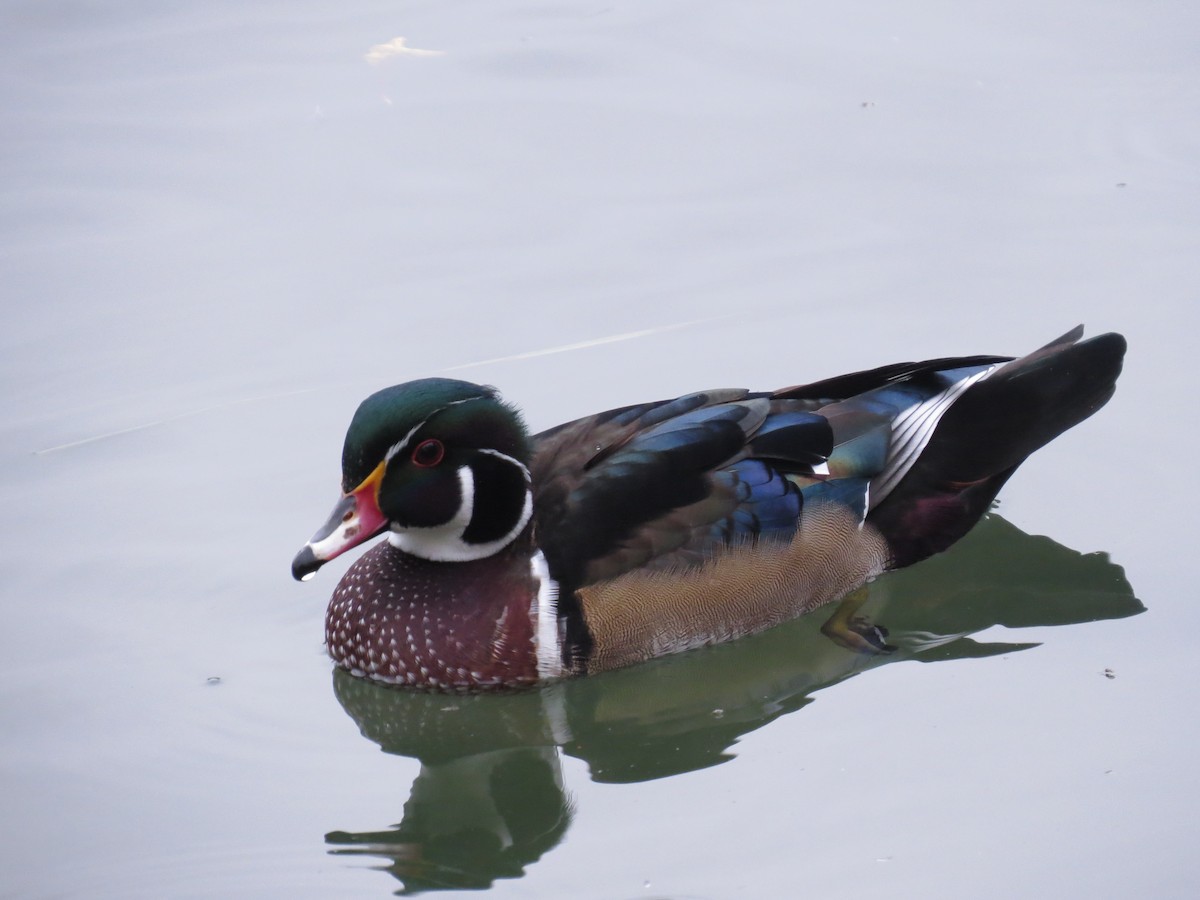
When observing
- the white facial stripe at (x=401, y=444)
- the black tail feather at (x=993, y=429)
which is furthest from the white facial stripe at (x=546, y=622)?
the black tail feather at (x=993, y=429)

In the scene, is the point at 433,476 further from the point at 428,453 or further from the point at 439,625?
the point at 439,625

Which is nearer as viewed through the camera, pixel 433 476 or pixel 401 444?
pixel 401 444

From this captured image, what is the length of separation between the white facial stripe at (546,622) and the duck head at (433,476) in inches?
7.9

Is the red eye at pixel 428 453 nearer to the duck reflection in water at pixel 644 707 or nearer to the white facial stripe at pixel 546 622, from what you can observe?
the white facial stripe at pixel 546 622

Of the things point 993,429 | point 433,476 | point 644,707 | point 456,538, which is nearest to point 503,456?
point 433,476

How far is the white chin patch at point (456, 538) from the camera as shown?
5906 mm

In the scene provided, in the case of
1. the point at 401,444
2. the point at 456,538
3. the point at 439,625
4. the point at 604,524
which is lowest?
the point at 439,625

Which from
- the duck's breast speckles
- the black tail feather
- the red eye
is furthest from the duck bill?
the black tail feather

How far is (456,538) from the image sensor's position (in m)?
6.04

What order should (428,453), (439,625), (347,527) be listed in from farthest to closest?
(439,625) → (428,453) → (347,527)

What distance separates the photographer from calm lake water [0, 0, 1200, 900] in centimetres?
527

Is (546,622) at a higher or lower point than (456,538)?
lower

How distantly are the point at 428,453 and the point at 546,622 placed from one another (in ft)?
2.36

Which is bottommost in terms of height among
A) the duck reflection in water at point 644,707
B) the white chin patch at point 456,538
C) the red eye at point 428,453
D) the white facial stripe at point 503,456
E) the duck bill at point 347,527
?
the duck reflection in water at point 644,707
